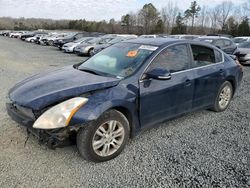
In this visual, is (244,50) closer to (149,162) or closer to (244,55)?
(244,55)

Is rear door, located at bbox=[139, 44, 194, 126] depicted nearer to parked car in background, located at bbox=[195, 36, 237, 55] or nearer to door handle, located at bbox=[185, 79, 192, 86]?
door handle, located at bbox=[185, 79, 192, 86]

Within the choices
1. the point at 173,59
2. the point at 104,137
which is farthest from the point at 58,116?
the point at 173,59

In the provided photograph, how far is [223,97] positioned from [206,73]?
3.43 ft

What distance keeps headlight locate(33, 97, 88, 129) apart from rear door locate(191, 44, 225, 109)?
230 centimetres

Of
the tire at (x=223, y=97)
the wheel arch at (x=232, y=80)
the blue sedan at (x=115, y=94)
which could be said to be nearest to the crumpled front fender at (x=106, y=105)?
the blue sedan at (x=115, y=94)

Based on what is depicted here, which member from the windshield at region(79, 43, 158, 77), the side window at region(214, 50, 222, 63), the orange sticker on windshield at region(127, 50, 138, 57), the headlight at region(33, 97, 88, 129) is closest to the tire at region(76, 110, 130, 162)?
the headlight at region(33, 97, 88, 129)

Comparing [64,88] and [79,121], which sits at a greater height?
[64,88]

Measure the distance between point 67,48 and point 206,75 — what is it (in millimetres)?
16049

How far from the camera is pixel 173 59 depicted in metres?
4.07

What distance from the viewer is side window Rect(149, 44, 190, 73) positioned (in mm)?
3834

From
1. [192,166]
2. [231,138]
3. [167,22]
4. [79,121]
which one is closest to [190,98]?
[231,138]

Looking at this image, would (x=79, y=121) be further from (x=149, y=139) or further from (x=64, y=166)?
(x=149, y=139)

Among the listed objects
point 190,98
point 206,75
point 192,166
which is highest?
point 206,75

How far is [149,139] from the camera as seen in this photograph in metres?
3.93
